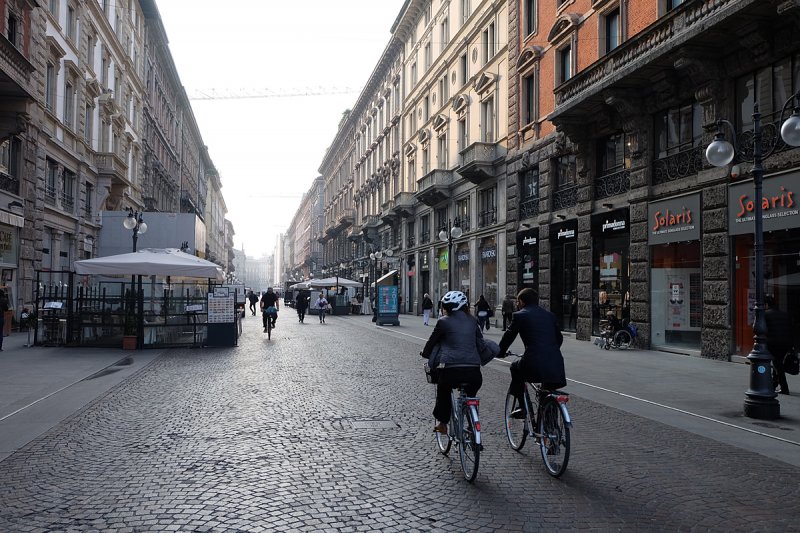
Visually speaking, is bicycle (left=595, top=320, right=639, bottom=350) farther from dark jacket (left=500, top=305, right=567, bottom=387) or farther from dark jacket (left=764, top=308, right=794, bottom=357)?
dark jacket (left=500, top=305, right=567, bottom=387)

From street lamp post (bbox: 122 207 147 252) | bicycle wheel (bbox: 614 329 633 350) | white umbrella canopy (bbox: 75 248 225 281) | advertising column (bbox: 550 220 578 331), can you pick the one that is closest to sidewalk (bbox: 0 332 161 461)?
white umbrella canopy (bbox: 75 248 225 281)

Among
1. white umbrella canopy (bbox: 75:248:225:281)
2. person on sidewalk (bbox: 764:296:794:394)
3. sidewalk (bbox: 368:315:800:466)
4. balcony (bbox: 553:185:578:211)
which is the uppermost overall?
balcony (bbox: 553:185:578:211)

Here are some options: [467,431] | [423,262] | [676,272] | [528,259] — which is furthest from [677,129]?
[423,262]

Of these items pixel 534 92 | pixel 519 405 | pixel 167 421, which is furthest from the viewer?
pixel 534 92

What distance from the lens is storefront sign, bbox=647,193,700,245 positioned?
16312 millimetres

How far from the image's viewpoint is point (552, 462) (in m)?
5.79

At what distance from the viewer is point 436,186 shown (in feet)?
116

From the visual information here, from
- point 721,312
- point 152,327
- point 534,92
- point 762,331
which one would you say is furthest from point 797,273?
point 152,327

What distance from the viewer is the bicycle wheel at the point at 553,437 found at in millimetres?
5605

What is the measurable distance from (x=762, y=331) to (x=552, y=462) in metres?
4.98

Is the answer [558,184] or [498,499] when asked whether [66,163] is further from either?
[498,499]

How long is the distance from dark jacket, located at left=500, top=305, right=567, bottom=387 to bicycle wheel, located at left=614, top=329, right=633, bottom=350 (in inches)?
522

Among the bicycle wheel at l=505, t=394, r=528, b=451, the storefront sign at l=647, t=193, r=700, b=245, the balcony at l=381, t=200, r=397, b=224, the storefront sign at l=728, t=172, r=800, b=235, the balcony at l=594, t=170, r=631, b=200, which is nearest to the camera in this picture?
the bicycle wheel at l=505, t=394, r=528, b=451

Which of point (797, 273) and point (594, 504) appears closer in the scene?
point (594, 504)
